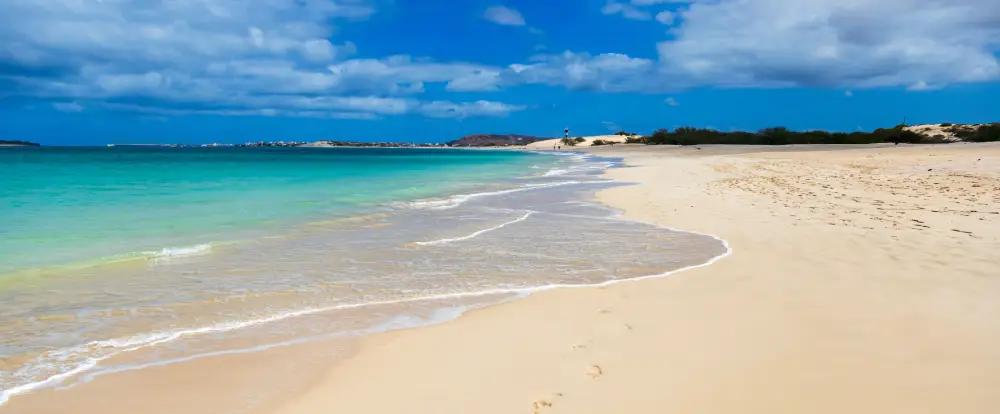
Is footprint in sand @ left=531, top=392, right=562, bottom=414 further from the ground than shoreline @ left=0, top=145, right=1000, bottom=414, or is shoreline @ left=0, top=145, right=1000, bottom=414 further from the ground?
footprint in sand @ left=531, top=392, right=562, bottom=414

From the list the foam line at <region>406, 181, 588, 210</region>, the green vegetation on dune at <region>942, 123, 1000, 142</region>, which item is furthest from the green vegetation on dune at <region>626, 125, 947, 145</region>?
the foam line at <region>406, 181, 588, 210</region>

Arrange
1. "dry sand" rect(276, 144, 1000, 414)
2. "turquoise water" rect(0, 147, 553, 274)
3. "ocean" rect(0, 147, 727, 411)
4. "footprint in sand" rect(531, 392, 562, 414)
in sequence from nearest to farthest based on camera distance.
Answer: "footprint in sand" rect(531, 392, 562, 414) < "dry sand" rect(276, 144, 1000, 414) < "ocean" rect(0, 147, 727, 411) < "turquoise water" rect(0, 147, 553, 274)

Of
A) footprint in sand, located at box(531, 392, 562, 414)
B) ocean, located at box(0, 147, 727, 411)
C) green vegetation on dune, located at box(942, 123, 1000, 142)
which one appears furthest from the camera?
green vegetation on dune, located at box(942, 123, 1000, 142)

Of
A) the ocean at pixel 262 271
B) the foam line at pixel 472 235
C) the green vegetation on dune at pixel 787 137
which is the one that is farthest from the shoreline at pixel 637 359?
the green vegetation on dune at pixel 787 137

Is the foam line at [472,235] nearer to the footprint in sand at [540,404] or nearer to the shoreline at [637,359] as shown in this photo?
the shoreline at [637,359]

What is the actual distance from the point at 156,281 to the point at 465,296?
339 centimetres

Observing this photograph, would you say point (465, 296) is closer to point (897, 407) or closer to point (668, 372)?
point (668, 372)

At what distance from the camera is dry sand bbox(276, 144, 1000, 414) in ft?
10.2

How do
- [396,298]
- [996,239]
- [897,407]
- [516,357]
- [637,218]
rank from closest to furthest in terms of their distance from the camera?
[897,407]
[516,357]
[396,298]
[996,239]
[637,218]

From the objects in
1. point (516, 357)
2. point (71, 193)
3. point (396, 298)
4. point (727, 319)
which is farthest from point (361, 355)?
point (71, 193)

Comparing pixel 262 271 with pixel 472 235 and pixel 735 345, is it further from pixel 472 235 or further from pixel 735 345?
pixel 735 345

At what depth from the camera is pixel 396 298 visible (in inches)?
211

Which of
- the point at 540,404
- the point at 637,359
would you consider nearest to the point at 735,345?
the point at 637,359

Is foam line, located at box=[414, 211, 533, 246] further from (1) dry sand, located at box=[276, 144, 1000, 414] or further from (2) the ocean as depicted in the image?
(1) dry sand, located at box=[276, 144, 1000, 414]
